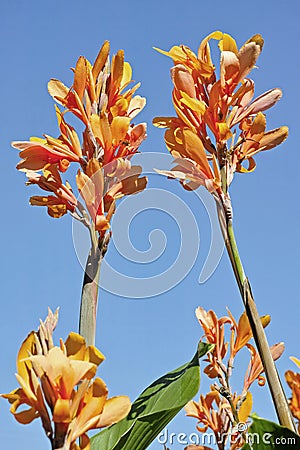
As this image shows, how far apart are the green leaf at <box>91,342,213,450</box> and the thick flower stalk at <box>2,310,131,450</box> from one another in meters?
0.19

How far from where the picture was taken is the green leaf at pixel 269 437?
542 millimetres

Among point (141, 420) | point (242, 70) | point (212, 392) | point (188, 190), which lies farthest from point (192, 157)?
point (212, 392)

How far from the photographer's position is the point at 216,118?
37.0 inches

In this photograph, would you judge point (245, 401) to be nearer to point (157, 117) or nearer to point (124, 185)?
point (124, 185)

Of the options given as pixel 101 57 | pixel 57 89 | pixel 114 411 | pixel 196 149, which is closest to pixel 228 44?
pixel 196 149

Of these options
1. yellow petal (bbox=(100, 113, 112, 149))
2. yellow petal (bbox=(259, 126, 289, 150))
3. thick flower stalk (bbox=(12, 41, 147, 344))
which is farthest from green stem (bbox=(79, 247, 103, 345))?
yellow petal (bbox=(259, 126, 289, 150))

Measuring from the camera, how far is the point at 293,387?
0.99 meters

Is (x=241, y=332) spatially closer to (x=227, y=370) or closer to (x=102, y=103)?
(x=227, y=370)

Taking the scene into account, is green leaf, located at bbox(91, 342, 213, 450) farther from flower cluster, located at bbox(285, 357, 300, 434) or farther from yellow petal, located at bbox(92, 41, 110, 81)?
yellow petal, located at bbox(92, 41, 110, 81)

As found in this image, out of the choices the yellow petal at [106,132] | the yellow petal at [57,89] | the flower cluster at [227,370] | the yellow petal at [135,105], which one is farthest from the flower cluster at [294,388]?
the yellow petal at [57,89]

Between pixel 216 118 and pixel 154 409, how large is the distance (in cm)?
49

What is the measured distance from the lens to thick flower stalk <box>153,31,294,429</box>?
897 mm

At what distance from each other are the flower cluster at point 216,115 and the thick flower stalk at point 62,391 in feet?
1.30

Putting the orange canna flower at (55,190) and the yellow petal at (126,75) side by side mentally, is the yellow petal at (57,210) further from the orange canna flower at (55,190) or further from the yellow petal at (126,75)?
the yellow petal at (126,75)
